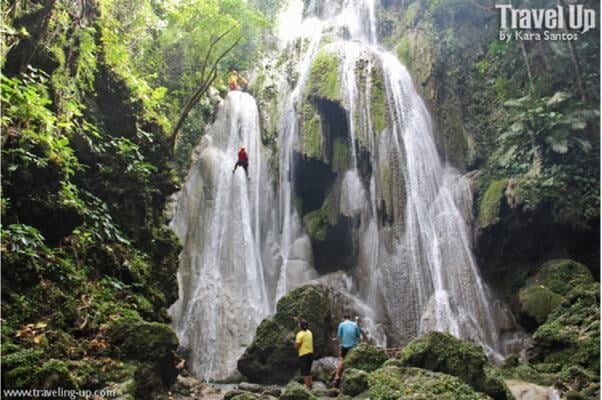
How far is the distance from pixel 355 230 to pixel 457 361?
8413mm

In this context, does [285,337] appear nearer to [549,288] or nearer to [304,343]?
[304,343]

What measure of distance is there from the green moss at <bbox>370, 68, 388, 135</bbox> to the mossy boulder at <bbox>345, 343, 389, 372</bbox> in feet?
31.7

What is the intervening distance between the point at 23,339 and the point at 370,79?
14.8m

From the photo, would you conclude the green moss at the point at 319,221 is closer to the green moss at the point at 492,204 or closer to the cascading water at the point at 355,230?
the cascading water at the point at 355,230

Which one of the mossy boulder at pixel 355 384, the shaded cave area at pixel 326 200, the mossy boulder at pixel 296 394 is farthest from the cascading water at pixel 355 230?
the mossy boulder at pixel 296 394

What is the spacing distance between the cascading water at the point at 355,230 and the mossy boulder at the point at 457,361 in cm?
544

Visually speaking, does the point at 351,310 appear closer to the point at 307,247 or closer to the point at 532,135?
the point at 307,247

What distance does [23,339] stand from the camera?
6414 millimetres

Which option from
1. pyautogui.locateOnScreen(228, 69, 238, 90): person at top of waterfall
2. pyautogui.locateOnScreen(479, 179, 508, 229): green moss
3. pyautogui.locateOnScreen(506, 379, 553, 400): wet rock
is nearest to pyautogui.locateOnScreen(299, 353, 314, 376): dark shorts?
pyautogui.locateOnScreen(506, 379, 553, 400): wet rock

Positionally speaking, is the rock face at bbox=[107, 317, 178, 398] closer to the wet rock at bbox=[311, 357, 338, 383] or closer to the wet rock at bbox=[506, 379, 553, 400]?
the wet rock at bbox=[311, 357, 338, 383]

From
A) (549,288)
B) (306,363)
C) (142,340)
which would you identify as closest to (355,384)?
(306,363)

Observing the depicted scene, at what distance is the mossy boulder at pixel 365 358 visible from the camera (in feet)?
29.0

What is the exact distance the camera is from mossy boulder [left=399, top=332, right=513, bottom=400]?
7.68 metres

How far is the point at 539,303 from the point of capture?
42.4ft
